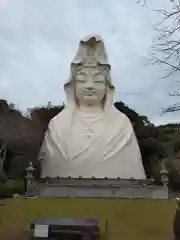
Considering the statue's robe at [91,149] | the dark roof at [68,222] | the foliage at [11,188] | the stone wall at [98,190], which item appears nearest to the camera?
the dark roof at [68,222]

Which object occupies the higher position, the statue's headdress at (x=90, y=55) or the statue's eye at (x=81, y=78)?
the statue's headdress at (x=90, y=55)

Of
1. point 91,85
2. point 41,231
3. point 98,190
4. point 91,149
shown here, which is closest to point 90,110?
point 91,85

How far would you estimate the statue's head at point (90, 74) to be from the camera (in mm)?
13344

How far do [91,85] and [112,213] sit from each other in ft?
16.1

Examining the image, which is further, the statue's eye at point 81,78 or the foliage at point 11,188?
the foliage at point 11,188

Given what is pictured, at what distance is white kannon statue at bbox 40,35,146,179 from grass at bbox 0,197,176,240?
9.65 ft

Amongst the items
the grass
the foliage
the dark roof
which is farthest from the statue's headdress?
the foliage

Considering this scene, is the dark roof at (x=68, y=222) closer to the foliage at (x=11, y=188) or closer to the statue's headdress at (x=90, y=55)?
the statue's headdress at (x=90, y=55)

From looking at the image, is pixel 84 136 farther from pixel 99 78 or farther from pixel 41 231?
pixel 41 231

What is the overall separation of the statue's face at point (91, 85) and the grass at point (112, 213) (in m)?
4.51

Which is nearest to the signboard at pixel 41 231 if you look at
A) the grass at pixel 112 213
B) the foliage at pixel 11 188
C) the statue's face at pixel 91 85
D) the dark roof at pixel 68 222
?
the dark roof at pixel 68 222

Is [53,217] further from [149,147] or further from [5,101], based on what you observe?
[149,147]

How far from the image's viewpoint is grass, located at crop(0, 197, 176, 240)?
29.8 ft

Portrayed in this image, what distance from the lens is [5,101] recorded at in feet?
84.3
